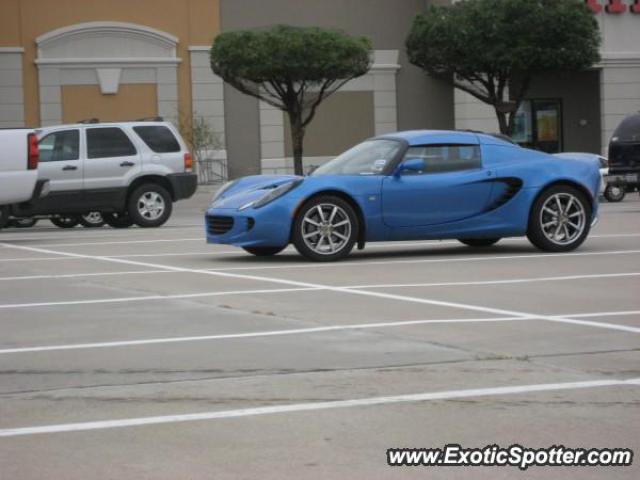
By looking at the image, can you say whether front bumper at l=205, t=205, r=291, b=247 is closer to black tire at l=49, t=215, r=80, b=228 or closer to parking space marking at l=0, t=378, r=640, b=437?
parking space marking at l=0, t=378, r=640, b=437

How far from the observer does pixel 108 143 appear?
2200 centimetres

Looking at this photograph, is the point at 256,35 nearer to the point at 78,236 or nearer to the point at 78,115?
the point at 78,115

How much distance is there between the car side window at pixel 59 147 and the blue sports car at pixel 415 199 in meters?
7.82

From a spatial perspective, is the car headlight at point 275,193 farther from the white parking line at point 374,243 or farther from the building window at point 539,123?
the building window at point 539,123

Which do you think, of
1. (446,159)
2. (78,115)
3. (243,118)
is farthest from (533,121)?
(446,159)

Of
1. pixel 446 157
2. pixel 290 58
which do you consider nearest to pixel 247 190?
pixel 446 157

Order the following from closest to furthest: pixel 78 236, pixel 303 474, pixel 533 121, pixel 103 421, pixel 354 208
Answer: pixel 303 474 < pixel 103 421 < pixel 354 208 < pixel 78 236 < pixel 533 121

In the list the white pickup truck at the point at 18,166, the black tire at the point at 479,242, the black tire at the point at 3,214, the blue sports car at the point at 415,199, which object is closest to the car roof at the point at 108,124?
the black tire at the point at 3,214

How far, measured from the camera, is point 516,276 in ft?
39.9

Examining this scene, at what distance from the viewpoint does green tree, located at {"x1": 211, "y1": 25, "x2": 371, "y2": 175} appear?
33125mm

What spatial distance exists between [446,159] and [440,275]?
2239 millimetres

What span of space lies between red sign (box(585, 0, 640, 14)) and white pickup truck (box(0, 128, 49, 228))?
28.2 m

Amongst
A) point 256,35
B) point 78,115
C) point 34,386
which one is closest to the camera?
point 34,386

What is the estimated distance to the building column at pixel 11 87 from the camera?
40.4 meters
